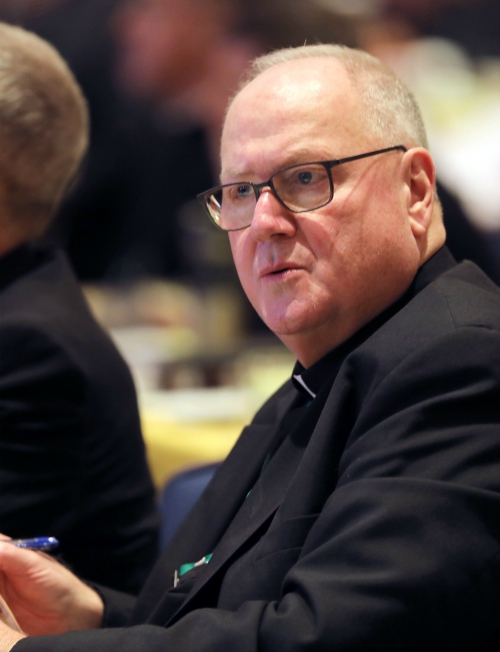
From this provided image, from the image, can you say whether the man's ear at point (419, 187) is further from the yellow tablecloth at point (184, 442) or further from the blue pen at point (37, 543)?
the yellow tablecloth at point (184, 442)

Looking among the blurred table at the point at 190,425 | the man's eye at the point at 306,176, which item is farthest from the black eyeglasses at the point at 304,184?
the blurred table at the point at 190,425

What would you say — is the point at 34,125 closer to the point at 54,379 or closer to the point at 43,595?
the point at 54,379

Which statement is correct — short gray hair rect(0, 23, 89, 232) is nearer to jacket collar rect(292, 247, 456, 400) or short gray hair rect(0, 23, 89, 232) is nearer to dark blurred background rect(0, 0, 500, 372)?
jacket collar rect(292, 247, 456, 400)

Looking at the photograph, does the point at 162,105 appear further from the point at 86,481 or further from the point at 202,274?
the point at 86,481

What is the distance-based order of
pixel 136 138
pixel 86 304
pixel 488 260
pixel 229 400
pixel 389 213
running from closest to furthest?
pixel 389 213 → pixel 86 304 → pixel 488 260 → pixel 229 400 → pixel 136 138

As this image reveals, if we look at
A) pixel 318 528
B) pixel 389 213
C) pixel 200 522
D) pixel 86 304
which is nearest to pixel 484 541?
pixel 318 528

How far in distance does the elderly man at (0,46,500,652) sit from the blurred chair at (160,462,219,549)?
9.4 inches

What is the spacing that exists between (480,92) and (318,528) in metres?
3.67

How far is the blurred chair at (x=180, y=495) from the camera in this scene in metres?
1.61

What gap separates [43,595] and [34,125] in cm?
93

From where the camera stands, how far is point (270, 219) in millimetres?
1062

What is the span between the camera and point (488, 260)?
9.06 ft

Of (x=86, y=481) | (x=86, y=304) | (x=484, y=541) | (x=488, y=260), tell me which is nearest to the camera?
(x=484, y=541)

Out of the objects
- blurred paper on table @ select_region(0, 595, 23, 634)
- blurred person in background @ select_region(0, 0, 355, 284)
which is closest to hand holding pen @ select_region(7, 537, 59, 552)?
blurred paper on table @ select_region(0, 595, 23, 634)
